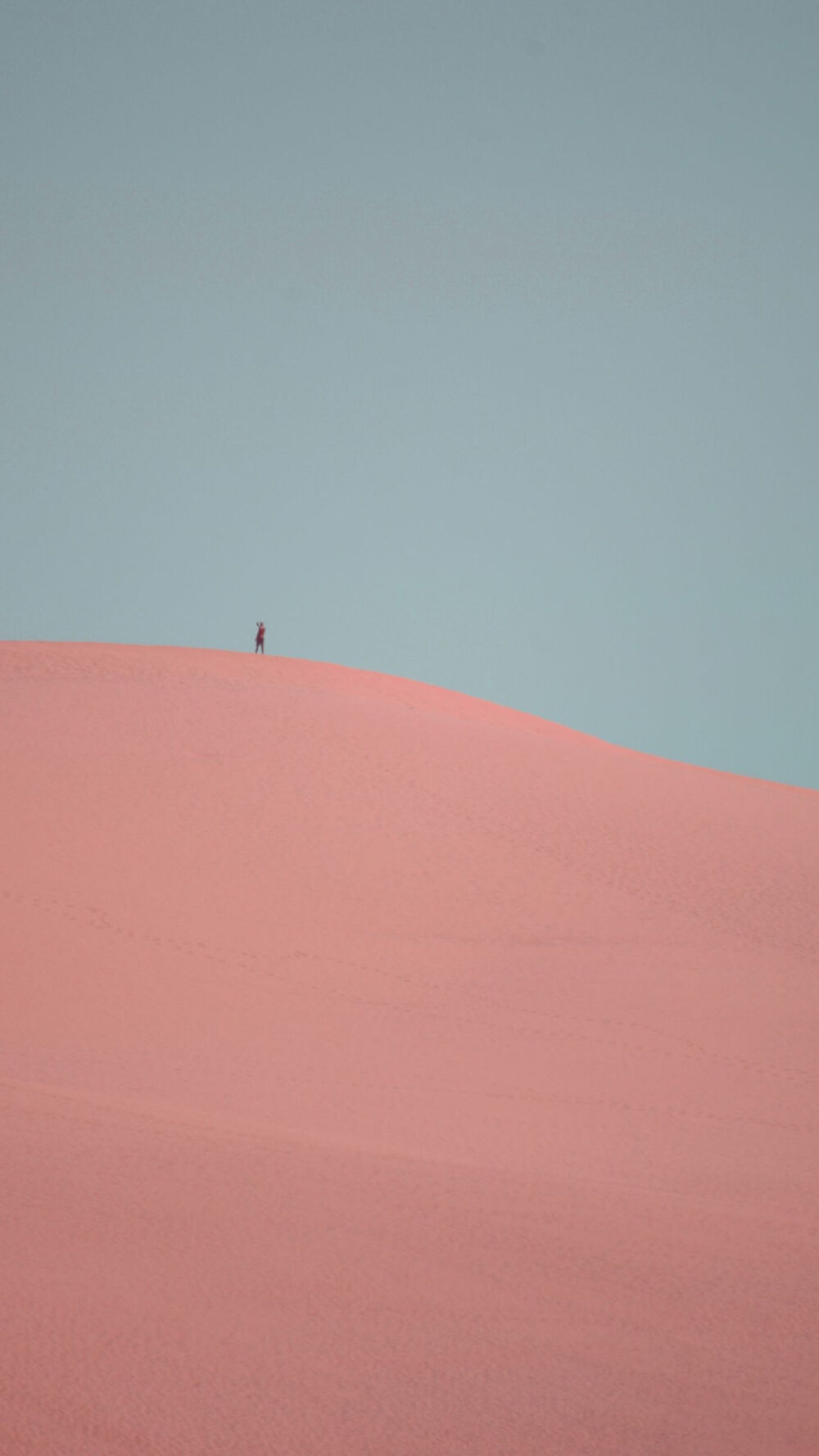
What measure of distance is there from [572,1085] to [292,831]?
19.8 ft

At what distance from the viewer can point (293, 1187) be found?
489cm

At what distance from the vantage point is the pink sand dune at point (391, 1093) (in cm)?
344

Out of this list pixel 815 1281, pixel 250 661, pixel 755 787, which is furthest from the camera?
pixel 250 661

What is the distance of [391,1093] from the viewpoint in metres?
7.34

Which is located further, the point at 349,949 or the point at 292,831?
the point at 292,831

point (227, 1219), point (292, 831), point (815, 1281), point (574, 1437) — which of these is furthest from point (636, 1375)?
point (292, 831)

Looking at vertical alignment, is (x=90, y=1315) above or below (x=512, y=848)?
below

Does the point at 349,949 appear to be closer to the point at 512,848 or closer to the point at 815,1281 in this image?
the point at 512,848

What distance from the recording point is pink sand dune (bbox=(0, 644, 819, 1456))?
3443 millimetres

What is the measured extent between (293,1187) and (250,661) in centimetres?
1952

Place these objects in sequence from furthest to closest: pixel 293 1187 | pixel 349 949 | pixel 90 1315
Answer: pixel 349 949 → pixel 293 1187 → pixel 90 1315

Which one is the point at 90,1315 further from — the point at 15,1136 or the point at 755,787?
the point at 755,787

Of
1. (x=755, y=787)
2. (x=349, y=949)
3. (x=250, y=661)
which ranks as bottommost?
(x=349, y=949)

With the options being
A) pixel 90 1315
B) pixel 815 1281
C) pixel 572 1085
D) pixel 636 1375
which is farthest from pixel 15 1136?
pixel 572 1085
